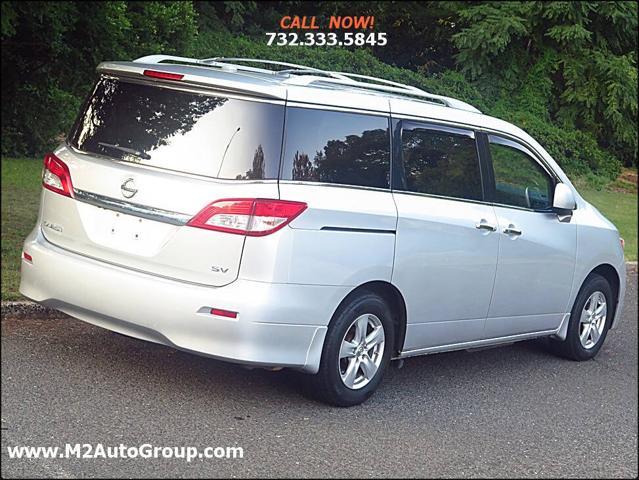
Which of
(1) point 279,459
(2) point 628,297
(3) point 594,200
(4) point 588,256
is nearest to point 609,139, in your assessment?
(3) point 594,200

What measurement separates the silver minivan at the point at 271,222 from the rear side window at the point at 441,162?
0.01 m

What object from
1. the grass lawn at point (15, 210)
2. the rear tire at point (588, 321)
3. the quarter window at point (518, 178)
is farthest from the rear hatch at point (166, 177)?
the rear tire at point (588, 321)

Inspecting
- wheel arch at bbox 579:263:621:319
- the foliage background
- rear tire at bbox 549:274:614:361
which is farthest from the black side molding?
the foliage background

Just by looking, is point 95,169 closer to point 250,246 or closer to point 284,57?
point 250,246

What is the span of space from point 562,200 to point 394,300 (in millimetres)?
1917

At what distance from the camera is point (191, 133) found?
602 centimetres

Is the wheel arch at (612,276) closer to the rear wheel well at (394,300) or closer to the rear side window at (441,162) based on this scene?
the rear side window at (441,162)

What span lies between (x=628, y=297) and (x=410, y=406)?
20.1ft

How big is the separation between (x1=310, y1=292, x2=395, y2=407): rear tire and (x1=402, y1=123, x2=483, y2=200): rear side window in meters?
0.83

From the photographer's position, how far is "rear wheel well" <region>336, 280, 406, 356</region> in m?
6.39

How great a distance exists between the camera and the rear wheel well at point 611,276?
8.66m

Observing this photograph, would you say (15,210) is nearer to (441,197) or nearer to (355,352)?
(441,197)

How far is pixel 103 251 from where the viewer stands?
6055 mm

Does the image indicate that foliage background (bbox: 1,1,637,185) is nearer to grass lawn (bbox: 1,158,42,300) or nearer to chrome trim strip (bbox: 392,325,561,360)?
grass lawn (bbox: 1,158,42,300)
